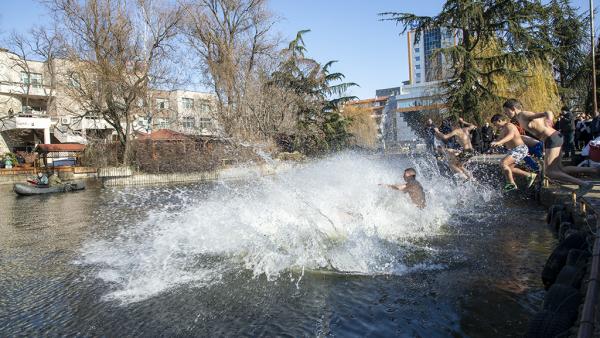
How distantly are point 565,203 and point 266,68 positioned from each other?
3108cm

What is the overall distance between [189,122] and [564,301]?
1392 inches

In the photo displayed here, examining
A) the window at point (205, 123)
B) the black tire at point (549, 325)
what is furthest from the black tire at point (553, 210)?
the window at point (205, 123)

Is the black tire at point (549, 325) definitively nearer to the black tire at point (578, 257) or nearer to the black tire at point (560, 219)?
the black tire at point (578, 257)

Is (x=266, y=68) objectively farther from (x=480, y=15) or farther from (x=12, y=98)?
(x=12, y=98)

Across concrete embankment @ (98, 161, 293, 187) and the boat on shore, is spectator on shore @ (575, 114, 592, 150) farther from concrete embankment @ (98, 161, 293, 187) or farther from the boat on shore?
the boat on shore

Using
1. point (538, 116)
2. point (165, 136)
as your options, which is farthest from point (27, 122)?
point (538, 116)

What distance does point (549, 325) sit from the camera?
3951 mm

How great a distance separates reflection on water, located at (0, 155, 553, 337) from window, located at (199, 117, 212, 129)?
24334 millimetres

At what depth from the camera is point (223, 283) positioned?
6.61 m

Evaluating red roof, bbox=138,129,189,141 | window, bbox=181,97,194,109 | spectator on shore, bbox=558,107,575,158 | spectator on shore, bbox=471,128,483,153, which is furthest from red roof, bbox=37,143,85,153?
spectator on shore, bbox=558,107,575,158

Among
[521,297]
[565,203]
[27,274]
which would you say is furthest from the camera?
Answer: [565,203]

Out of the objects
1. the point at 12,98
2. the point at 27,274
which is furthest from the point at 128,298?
the point at 12,98

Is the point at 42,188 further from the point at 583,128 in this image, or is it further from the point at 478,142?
the point at 583,128

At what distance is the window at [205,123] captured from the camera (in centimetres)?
3594
